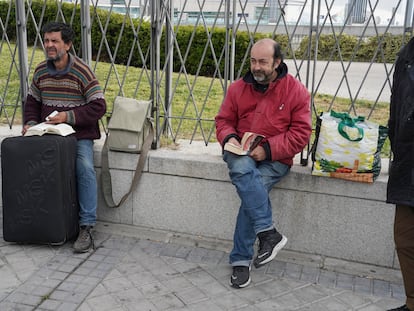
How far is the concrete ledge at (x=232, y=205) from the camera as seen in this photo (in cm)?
370

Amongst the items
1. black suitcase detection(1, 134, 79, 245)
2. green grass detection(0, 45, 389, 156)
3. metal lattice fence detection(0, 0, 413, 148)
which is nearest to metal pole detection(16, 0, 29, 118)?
metal lattice fence detection(0, 0, 413, 148)

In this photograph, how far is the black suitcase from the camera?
12.3ft

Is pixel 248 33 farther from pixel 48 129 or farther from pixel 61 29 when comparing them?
pixel 48 129

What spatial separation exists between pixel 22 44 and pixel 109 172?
55.4 inches

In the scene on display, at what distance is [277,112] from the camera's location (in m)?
3.49

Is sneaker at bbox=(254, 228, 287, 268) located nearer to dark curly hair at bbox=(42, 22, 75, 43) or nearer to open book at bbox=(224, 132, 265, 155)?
open book at bbox=(224, 132, 265, 155)

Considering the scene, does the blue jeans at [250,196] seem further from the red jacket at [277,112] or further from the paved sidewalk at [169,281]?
the paved sidewalk at [169,281]

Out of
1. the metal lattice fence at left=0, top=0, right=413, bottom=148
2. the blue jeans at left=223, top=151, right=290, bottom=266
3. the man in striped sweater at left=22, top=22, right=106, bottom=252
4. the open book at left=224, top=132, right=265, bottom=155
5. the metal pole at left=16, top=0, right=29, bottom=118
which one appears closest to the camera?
the blue jeans at left=223, top=151, right=290, bottom=266

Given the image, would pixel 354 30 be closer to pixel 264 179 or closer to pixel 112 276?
pixel 264 179

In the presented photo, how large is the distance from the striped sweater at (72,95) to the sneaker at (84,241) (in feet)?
2.41

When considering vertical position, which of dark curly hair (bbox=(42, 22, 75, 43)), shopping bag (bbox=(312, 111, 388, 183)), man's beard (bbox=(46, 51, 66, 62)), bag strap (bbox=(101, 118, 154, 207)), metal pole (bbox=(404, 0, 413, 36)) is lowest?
bag strap (bbox=(101, 118, 154, 207))

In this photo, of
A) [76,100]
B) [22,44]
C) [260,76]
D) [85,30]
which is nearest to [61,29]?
[85,30]

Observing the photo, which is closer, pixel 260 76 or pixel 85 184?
pixel 260 76

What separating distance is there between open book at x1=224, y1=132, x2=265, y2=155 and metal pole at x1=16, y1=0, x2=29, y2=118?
2.17m
